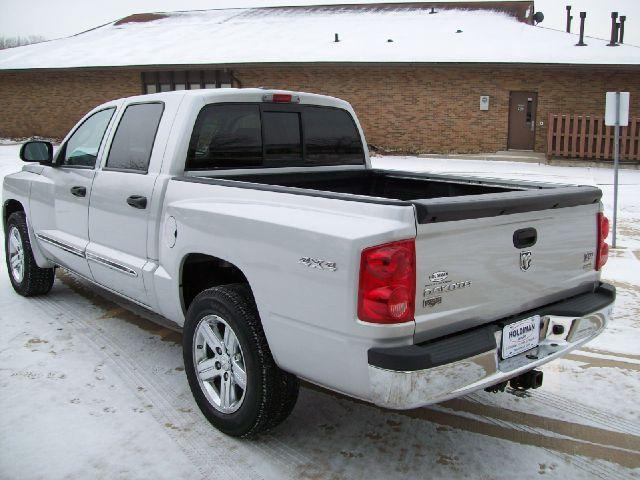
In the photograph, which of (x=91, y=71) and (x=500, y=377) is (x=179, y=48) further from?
(x=500, y=377)

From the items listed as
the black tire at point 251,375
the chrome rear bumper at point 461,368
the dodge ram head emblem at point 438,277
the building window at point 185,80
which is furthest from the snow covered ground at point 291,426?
the building window at point 185,80

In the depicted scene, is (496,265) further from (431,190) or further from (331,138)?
(331,138)

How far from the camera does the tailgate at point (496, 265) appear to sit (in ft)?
8.41

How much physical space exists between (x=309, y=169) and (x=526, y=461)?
8.22ft

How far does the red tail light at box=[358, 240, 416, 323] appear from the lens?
8.09 feet

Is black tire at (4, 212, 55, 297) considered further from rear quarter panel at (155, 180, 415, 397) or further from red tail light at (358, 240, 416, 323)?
red tail light at (358, 240, 416, 323)

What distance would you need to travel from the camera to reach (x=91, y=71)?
2719cm

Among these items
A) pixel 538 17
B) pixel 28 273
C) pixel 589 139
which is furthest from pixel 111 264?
pixel 538 17

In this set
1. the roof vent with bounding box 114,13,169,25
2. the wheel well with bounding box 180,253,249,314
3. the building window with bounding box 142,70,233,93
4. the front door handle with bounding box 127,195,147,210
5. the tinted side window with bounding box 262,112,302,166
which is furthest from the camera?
the roof vent with bounding box 114,13,169,25

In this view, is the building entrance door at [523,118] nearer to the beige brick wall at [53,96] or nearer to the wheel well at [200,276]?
the beige brick wall at [53,96]

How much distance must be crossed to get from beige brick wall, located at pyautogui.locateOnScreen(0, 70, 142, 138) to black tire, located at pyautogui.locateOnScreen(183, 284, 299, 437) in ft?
85.7

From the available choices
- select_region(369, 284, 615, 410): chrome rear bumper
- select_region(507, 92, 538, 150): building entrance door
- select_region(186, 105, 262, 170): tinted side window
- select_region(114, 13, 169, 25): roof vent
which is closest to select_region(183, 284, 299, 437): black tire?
select_region(369, 284, 615, 410): chrome rear bumper

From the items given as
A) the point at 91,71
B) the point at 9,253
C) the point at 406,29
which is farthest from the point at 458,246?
the point at 91,71

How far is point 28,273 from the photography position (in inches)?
222
